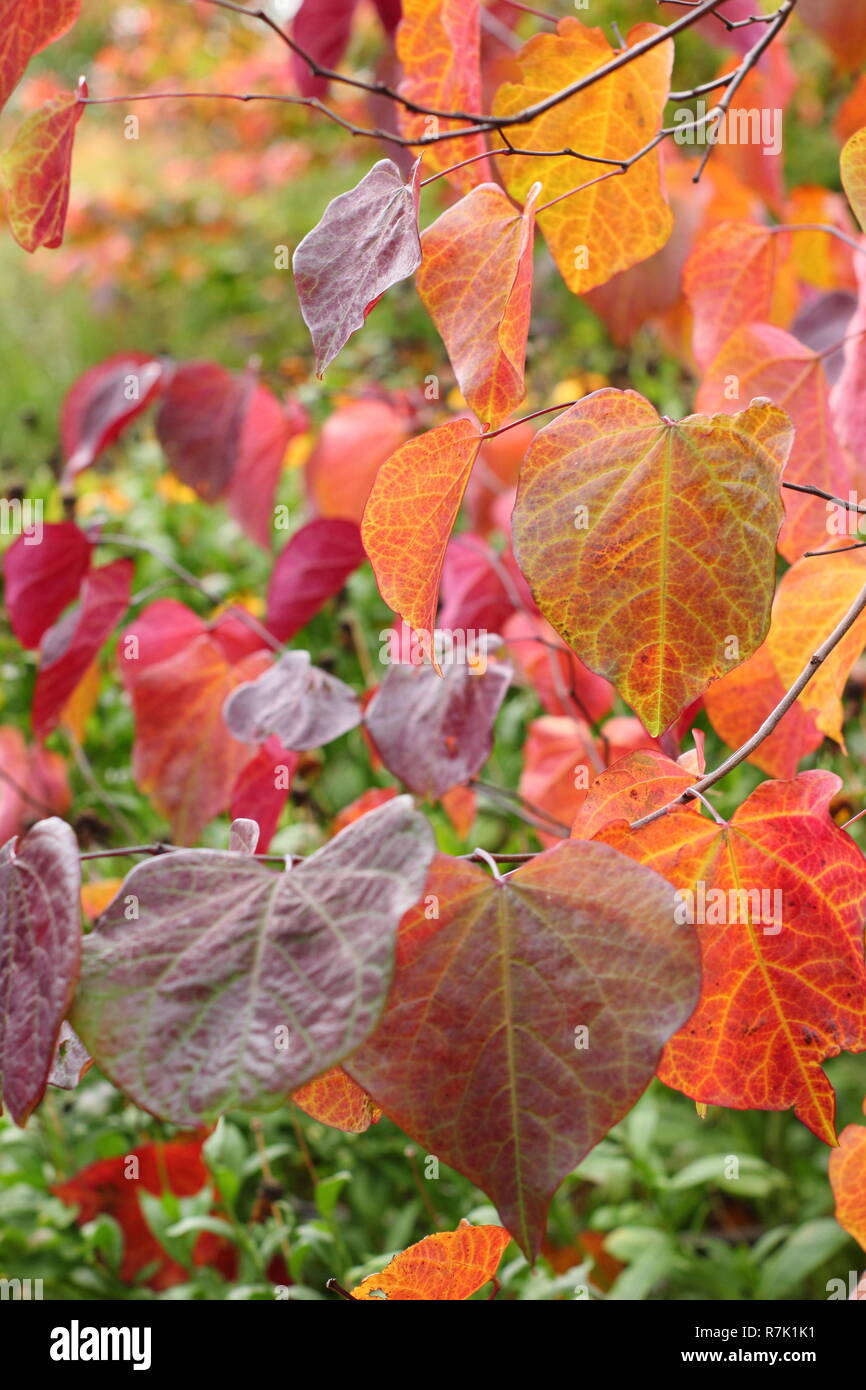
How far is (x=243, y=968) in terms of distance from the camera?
421mm

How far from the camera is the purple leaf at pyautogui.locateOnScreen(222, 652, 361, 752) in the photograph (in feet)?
2.68

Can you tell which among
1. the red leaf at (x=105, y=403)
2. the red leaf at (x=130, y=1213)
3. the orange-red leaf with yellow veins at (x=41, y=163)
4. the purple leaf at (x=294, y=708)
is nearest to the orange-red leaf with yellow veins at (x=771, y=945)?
the purple leaf at (x=294, y=708)

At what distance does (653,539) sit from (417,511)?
0.34 feet

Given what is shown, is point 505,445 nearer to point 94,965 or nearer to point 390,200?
point 390,200

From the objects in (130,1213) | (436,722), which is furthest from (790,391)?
(130,1213)

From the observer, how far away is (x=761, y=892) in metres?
0.54

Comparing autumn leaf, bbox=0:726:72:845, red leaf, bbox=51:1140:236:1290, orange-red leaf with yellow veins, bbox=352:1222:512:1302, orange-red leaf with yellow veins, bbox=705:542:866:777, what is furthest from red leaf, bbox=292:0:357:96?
red leaf, bbox=51:1140:236:1290

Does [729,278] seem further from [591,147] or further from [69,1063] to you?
[69,1063]

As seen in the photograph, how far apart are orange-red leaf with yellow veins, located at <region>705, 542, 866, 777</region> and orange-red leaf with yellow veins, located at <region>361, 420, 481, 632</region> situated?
0.20 metres

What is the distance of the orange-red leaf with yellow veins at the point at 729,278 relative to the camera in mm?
899

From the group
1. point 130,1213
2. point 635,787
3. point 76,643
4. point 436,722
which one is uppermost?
point 76,643

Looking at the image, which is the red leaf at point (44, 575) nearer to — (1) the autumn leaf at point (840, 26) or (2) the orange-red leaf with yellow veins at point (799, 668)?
(2) the orange-red leaf with yellow veins at point (799, 668)

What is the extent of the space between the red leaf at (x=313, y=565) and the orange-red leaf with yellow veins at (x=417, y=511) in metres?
0.54

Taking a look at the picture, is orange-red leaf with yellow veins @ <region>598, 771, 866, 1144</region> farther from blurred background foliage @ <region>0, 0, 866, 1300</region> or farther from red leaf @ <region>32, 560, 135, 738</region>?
red leaf @ <region>32, 560, 135, 738</region>
